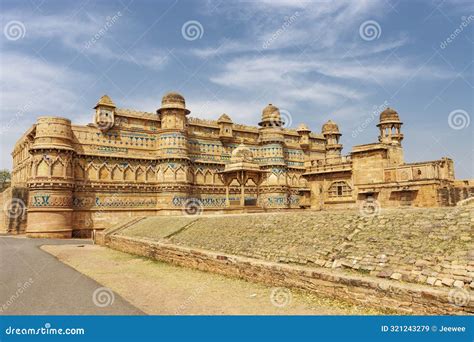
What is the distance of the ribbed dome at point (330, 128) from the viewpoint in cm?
4969

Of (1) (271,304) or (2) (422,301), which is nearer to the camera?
(2) (422,301)

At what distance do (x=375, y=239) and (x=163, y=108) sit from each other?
2837cm

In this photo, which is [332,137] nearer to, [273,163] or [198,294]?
[273,163]

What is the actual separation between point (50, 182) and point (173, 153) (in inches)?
434

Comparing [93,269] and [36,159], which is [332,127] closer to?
[36,159]

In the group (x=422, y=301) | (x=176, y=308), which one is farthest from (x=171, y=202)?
(x=422, y=301)

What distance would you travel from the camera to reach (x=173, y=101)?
114 ft

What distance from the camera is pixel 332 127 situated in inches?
1973

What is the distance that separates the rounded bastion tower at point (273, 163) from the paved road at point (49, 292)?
27.1 meters

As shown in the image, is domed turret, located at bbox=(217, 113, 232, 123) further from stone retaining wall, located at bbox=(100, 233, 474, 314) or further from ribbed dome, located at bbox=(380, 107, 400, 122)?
stone retaining wall, located at bbox=(100, 233, 474, 314)

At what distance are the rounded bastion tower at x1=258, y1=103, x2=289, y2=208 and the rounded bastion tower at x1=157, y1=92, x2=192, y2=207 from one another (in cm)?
989

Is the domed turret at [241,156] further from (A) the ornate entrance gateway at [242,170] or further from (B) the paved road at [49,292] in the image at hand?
(B) the paved road at [49,292]

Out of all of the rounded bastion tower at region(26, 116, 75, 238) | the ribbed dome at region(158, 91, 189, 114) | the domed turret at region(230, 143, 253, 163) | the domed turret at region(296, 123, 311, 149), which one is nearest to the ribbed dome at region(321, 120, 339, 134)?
the domed turret at region(296, 123, 311, 149)

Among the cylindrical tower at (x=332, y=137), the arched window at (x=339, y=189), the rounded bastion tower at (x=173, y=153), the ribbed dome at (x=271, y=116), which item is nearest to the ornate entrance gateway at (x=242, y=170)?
the arched window at (x=339, y=189)
